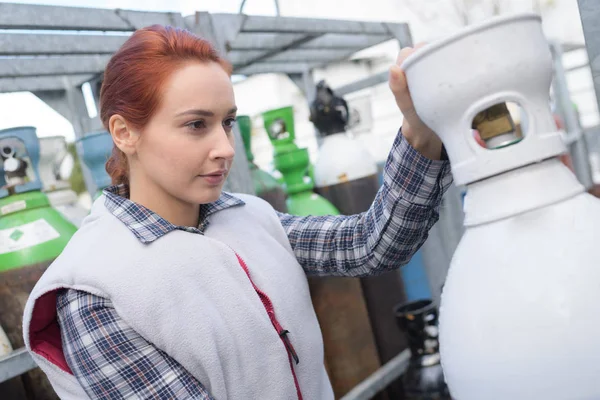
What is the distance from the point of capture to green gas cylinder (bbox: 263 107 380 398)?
5.61ft

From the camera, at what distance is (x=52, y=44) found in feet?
4.01

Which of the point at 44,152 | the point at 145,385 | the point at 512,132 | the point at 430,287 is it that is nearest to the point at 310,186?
the point at 430,287

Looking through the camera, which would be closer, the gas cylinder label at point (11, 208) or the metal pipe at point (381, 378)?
the gas cylinder label at point (11, 208)

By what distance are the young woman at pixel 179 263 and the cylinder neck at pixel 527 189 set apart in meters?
0.23

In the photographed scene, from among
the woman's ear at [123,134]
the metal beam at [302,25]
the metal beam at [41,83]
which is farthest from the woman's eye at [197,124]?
the metal beam at [41,83]

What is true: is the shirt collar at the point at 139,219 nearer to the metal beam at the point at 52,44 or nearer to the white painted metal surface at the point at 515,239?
the metal beam at the point at 52,44

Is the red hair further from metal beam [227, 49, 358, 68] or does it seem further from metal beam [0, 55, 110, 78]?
metal beam [227, 49, 358, 68]

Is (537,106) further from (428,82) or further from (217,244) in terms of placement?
(217,244)

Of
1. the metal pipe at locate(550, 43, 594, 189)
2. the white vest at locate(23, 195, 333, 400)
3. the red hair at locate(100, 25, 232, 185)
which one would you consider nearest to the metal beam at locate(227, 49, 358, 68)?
the red hair at locate(100, 25, 232, 185)

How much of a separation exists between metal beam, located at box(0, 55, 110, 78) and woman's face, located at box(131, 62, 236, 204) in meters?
0.63

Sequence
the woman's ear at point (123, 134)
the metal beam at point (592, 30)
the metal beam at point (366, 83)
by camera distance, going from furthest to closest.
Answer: the metal beam at point (366, 83), the woman's ear at point (123, 134), the metal beam at point (592, 30)

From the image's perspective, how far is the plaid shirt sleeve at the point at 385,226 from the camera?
0.86 m

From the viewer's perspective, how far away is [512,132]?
1.83ft

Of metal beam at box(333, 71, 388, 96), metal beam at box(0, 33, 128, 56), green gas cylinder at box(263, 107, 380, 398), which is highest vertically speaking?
metal beam at box(0, 33, 128, 56)
